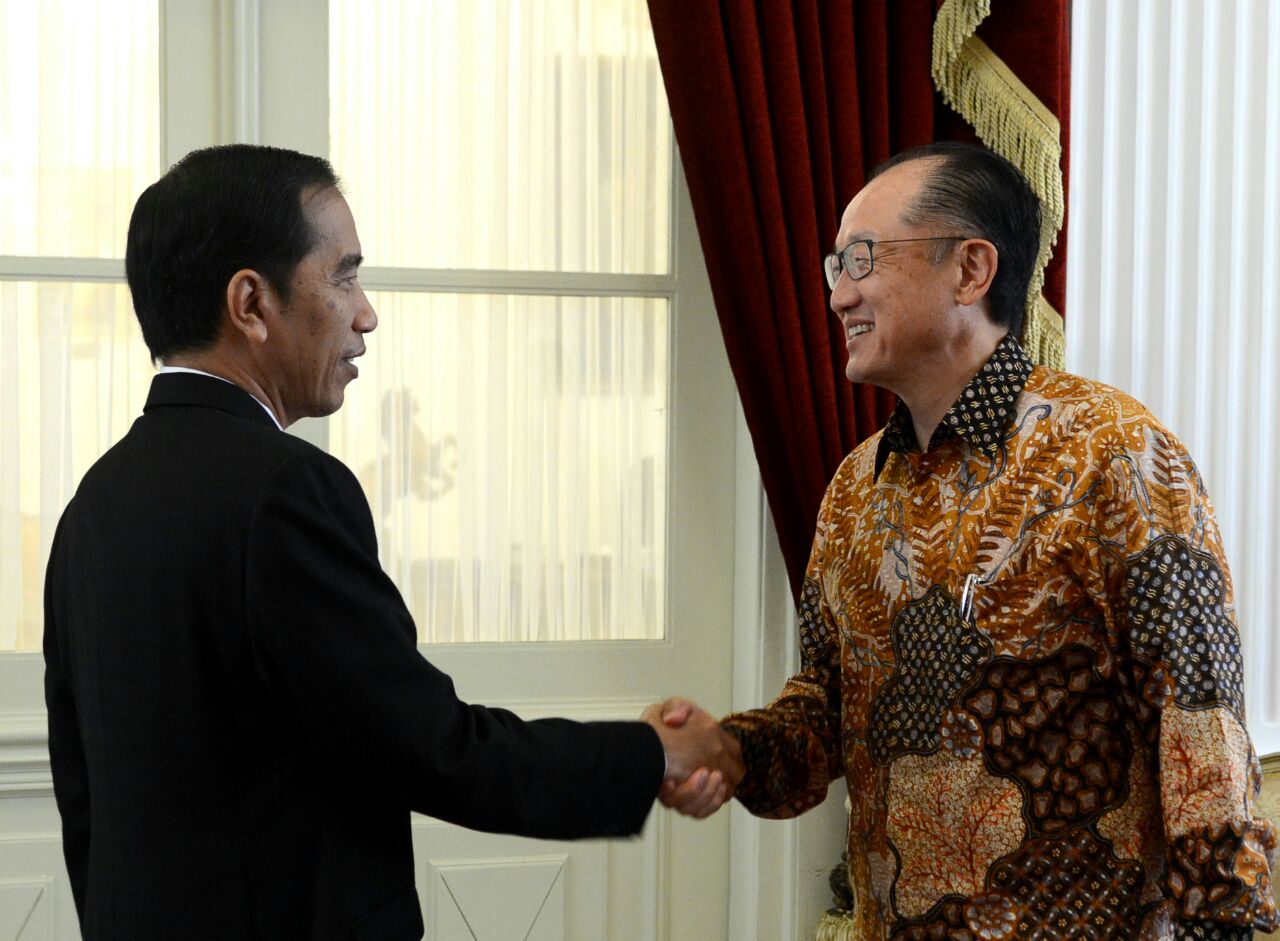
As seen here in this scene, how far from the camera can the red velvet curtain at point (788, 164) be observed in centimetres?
241

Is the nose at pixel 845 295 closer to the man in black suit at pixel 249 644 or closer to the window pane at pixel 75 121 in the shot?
the man in black suit at pixel 249 644

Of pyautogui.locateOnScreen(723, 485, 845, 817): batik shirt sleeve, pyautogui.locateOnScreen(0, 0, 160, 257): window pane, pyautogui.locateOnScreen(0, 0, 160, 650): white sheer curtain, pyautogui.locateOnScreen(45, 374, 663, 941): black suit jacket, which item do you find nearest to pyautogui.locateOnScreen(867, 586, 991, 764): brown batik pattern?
pyautogui.locateOnScreen(723, 485, 845, 817): batik shirt sleeve

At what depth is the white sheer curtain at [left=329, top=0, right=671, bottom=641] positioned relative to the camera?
261cm

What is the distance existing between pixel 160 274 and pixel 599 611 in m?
1.46

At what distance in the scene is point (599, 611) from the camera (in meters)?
2.73

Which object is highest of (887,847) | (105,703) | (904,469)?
(904,469)

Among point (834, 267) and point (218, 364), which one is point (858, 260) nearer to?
point (834, 267)

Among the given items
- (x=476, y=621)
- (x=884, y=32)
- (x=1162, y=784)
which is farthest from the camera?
(x=476, y=621)

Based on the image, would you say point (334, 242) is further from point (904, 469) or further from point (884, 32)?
point (884, 32)

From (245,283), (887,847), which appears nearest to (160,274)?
(245,283)

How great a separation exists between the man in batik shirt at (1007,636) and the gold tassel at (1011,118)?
68 centimetres

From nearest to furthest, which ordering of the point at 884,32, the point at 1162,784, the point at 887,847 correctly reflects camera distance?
the point at 1162,784 → the point at 887,847 → the point at 884,32

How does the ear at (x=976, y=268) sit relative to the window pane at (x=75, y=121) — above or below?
below

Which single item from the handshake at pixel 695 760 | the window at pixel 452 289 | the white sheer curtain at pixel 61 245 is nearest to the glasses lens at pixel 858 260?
the handshake at pixel 695 760
